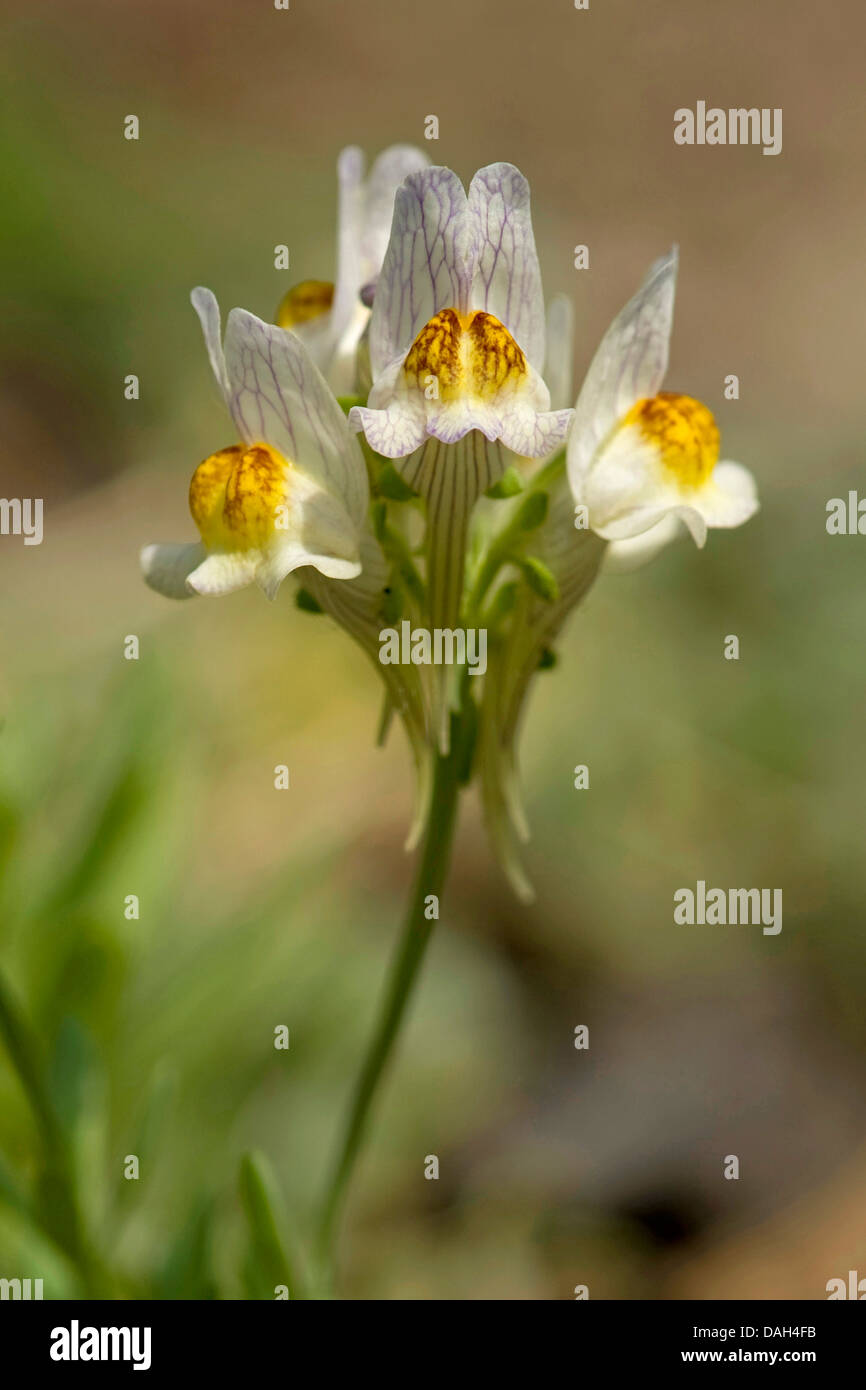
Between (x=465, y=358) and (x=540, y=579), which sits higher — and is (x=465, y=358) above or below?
above

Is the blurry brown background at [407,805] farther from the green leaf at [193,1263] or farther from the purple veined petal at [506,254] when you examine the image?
the purple veined petal at [506,254]

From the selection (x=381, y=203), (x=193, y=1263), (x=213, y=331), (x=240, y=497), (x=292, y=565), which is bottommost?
(x=193, y=1263)

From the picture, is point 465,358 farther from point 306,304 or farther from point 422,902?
point 422,902

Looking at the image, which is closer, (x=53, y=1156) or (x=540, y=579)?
(x=540, y=579)

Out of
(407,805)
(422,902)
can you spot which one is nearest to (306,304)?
(422,902)

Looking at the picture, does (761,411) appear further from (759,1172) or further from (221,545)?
(221,545)
